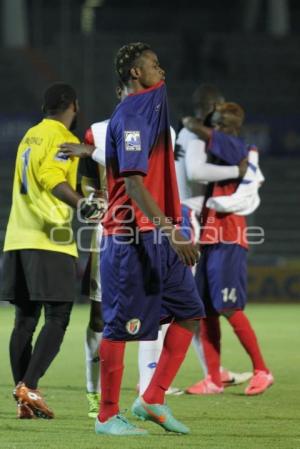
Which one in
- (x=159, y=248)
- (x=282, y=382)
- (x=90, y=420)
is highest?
(x=159, y=248)

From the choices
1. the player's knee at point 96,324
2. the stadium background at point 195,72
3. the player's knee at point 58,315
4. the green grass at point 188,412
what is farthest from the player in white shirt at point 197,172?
the stadium background at point 195,72

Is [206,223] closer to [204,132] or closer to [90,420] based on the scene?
[204,132]

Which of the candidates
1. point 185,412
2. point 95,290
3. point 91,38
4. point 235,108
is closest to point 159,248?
point 95,290

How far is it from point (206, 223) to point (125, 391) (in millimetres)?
1445

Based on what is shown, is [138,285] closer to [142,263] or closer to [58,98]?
[142,263]

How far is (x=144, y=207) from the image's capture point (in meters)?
5.84

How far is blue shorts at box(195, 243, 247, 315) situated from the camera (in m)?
8.80

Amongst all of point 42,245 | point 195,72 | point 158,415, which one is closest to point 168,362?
point 158,415

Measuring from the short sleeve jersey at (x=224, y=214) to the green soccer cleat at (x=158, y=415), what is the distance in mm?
2854

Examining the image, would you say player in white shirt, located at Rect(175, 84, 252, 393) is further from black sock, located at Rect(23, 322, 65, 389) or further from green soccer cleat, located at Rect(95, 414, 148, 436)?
green soccer cleat, located at Rect(95, 414, 148, 436)

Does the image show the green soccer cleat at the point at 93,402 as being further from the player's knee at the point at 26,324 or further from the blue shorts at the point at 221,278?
the blue shorts at the point at 221,278

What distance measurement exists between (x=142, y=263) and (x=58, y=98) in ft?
5.63

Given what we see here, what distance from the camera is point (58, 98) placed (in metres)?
7.34

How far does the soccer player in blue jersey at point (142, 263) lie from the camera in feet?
19.8
